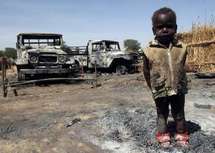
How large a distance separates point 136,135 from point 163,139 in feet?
1.90

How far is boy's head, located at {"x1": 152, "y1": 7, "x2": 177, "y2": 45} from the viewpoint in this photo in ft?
13.8

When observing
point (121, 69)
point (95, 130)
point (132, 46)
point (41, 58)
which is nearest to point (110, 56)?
point (121, 69)

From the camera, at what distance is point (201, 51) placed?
14766mm

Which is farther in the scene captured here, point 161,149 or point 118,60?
point 118,60

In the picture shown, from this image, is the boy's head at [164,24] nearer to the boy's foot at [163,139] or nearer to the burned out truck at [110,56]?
the boy's foot at [163,139]

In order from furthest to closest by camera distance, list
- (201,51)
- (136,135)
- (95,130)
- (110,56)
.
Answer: (110,56) < (201,51) < (95,130) < (136,135)

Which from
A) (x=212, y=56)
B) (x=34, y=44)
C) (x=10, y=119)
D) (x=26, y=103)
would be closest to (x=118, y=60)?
(x=34, y=44)

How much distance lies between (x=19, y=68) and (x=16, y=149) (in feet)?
35.4

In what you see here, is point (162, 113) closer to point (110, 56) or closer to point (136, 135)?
point (136, 135)

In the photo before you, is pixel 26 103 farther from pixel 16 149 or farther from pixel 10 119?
pixel 16 149

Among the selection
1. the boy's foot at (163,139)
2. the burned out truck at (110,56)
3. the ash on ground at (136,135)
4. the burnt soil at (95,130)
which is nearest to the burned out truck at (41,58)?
the burned out truck at (110,56)

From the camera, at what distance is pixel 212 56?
563 inches

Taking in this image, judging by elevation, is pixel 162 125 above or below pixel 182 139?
above

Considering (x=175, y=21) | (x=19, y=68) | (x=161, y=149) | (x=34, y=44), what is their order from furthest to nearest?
(x=34, y=44)
(x=19, y=68)
(x=161, y=149)
(x=175, y=21)
